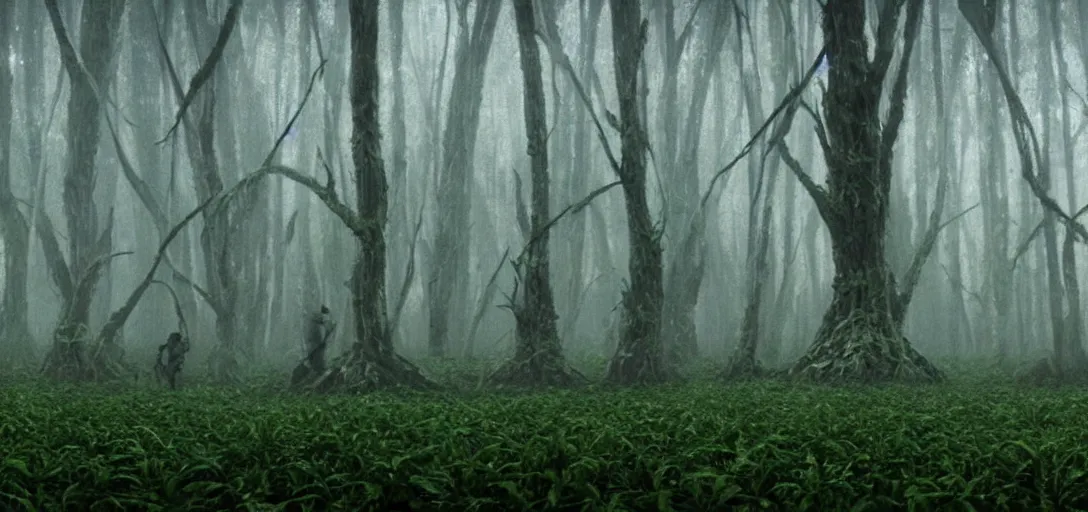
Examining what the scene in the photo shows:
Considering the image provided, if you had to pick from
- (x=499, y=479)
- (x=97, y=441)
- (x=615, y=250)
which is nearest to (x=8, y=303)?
(x=97, y=441)

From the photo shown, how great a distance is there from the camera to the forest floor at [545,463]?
3.01 metres

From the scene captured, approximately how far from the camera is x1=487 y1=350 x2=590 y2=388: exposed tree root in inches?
300

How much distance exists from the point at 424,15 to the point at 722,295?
8.75m

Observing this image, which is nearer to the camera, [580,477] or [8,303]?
[580,477]

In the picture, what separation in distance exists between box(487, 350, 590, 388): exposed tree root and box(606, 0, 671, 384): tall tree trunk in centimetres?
36

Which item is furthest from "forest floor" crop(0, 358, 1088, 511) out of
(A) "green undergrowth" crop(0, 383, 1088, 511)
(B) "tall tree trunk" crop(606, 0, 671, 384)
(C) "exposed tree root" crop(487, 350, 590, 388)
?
(B) "tall tree trunk" crop(606, 0, 671, 384)

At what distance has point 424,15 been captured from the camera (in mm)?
20688

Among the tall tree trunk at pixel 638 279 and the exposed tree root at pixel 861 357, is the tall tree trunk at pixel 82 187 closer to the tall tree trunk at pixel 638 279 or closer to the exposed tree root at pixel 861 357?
the tall tree trunk at pixel 638 279

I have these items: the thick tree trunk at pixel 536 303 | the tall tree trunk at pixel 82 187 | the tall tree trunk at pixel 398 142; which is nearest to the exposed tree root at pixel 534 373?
the thick tree trunk at pixel 536 303

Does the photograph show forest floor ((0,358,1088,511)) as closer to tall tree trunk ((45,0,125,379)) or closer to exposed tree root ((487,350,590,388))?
exposed tree root ((487,350,590,388))

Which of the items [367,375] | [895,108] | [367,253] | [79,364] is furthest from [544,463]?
[79,364]

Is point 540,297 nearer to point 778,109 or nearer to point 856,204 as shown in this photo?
point 778,109

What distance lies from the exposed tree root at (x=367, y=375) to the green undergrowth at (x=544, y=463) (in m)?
2.61

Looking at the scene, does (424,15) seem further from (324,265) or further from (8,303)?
(8,303)
